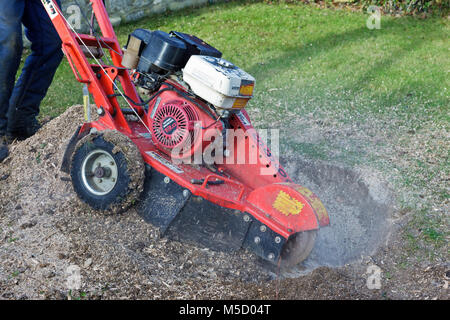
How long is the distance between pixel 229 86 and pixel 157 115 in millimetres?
572

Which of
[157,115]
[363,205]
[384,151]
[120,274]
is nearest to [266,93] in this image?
[384,151]

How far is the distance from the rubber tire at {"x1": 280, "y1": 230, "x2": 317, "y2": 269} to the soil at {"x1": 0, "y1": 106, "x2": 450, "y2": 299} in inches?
2.8

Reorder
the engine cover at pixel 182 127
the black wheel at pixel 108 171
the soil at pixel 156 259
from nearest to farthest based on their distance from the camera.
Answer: the soil at pixel 156 259 → the black wheel at pixel 108 171 → the engine cover at pixel 182 127

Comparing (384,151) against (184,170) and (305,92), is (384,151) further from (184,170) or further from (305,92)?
(184,170)

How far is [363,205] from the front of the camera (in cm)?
407

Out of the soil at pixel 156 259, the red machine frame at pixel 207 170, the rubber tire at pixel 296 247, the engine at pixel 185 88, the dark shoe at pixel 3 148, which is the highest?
the engine at pixel 185 88

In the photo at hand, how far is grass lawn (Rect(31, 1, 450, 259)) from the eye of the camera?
14.4 feet

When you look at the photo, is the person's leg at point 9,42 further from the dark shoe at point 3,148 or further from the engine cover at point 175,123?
the engine cover at point 175,123

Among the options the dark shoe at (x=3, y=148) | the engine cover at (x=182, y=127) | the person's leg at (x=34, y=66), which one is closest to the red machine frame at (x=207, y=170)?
the engine cover at (x=182, y=127)

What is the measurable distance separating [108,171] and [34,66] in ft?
4.89

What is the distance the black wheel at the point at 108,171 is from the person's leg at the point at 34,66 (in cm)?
Answer: 123

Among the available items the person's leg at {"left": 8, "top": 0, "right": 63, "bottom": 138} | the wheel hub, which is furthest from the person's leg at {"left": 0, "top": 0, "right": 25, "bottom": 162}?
the wheel hub

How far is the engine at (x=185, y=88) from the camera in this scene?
3234 millimetres

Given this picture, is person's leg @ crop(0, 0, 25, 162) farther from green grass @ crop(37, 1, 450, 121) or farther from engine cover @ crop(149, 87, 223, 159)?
green grass @ crop(37, 1, 450, 121)
